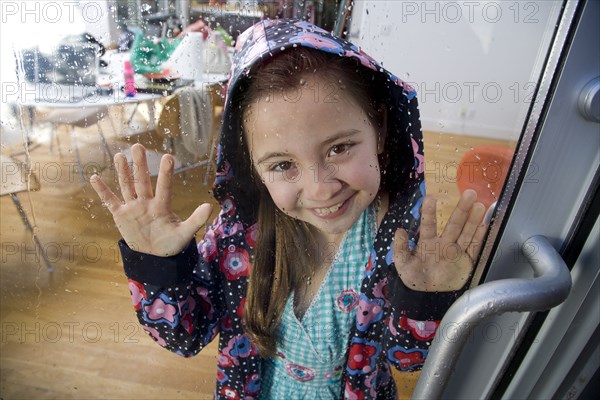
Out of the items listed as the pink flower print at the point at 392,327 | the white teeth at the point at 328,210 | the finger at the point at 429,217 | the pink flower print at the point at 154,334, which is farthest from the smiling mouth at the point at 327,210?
the pink flower print at the point at 154,334

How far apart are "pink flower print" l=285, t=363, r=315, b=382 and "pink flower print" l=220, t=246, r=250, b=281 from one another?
216mm

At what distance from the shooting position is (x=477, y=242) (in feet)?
1.69

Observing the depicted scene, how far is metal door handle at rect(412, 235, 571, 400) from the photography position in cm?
41

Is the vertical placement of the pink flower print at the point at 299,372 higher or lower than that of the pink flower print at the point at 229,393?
higher

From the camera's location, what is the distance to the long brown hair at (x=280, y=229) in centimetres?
49

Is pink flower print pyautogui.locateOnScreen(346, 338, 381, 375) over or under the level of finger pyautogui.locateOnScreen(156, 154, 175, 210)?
under

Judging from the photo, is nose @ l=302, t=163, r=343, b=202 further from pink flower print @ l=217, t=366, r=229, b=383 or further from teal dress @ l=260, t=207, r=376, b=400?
pink flower print @ l=217, t=366, r=229, b=383

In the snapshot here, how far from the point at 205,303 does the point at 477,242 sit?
43 cm

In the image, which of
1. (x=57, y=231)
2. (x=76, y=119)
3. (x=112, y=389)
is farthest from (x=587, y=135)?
(x=112, y=389)

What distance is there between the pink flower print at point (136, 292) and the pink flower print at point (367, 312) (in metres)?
0.33

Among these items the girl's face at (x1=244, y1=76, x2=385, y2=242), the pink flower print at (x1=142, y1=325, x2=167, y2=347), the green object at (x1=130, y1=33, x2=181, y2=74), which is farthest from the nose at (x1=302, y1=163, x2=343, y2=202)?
the pink flower print at (x1=142, y1=325, x2=167, y2=347)

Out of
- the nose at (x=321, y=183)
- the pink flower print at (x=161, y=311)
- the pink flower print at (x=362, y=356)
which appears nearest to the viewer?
the nose at (x=321, y=183)

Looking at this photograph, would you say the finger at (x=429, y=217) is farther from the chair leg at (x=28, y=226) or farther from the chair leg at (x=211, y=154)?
the chair leg at (x=28, y=226)

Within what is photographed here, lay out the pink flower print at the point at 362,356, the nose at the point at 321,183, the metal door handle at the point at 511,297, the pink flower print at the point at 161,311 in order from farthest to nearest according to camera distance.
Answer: the pink flower print at the point at 362,356 → the pink flower print at the point at 161,311 → the nose at the point at 321,183 → the metal door handle at the point at 511,297
